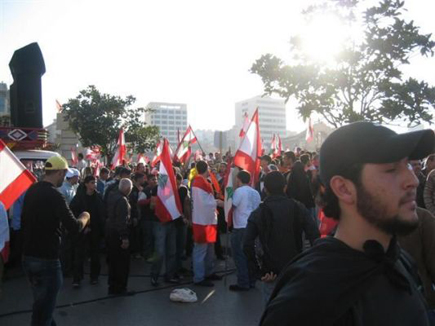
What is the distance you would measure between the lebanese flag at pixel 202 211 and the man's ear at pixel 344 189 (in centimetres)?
622

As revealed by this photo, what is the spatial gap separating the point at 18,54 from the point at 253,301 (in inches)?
336

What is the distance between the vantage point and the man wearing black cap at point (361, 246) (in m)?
1.36

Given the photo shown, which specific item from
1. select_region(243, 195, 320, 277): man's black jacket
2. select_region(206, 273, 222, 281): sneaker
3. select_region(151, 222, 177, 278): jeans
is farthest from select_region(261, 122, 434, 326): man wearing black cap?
select_region(206, 273, 222, 281): sneaker

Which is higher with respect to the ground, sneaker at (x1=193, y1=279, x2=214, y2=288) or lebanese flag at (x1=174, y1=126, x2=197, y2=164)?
lebanese flag at (x1=174, y1=126, x2=197, y2=164)

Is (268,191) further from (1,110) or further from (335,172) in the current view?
(1,110)

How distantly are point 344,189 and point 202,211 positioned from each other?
6.33 metres

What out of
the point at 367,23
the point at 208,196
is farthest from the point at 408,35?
the point at 208,196

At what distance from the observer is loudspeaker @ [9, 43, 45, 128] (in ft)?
36.3

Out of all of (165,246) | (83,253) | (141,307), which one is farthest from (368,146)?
(83,253)

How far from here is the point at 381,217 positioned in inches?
59.6

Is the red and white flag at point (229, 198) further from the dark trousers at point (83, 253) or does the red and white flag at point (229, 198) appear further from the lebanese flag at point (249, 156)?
the dark trousers at point (83, 253)

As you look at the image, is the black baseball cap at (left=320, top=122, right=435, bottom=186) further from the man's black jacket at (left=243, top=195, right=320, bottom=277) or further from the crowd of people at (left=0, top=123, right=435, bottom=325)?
the man's black jacket at (left=243, top=195, right=320, bottom=277)

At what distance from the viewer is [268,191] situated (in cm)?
488

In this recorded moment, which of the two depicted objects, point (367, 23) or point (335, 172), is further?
point (367, 23)
